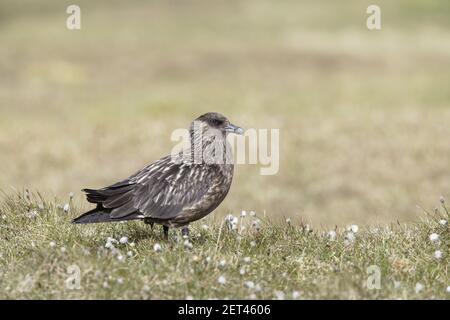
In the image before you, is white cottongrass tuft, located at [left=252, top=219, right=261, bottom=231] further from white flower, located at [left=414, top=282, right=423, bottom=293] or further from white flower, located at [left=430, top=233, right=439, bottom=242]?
white flower, located at [left=414, top=282, right=423, bottom=293]

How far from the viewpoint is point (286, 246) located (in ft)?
26.3

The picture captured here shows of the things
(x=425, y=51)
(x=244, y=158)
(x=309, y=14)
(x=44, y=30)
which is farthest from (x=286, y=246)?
(x=309, y=14)

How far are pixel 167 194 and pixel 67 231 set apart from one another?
42.3 inches

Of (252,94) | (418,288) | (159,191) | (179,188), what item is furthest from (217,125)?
(252,94)

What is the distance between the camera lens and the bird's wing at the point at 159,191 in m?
8.07

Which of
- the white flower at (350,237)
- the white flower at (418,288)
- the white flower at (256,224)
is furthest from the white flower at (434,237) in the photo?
the white flower at (256,224)

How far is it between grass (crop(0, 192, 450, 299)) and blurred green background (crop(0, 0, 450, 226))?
241 inches

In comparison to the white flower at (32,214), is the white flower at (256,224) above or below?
below

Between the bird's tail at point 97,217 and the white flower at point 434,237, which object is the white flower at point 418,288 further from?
the bird's tail at point 97,217

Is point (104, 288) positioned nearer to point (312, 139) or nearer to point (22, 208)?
point (22, 208)

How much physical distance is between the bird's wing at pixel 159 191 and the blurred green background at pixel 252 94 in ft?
21.2

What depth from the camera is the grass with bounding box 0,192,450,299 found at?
6785mm

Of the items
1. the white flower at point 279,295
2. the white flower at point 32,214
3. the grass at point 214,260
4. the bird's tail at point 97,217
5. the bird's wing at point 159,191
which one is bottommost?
the white flower at point 279,295
